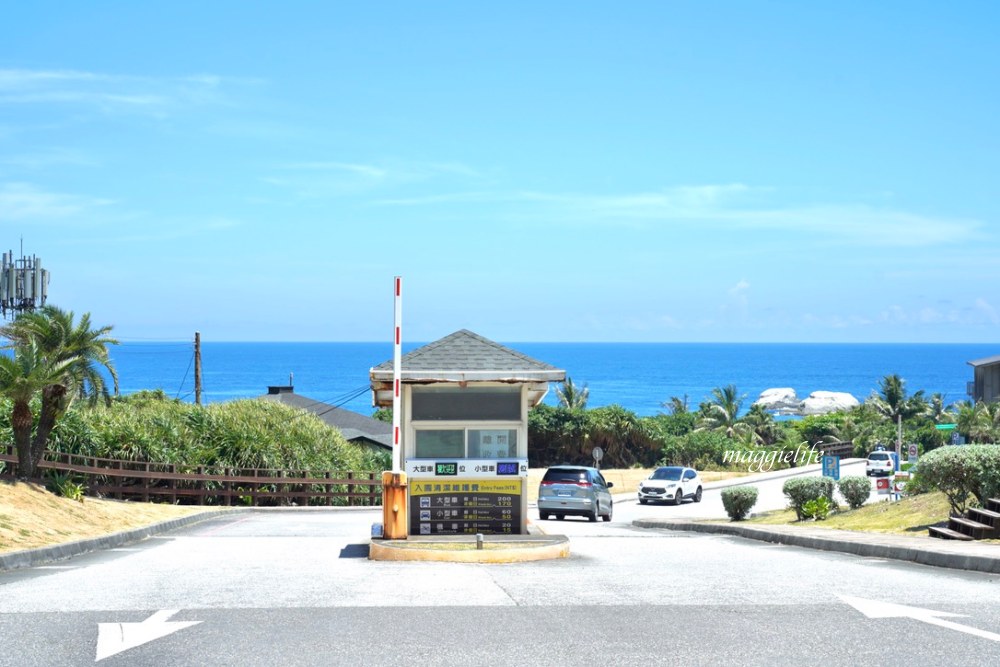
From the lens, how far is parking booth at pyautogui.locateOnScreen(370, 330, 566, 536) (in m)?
16.3

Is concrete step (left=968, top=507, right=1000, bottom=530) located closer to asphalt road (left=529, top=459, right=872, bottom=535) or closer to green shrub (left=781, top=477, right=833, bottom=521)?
green shrub (left=781, top=477, right=833, bottom=521)

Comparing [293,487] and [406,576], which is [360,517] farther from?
[406,576]

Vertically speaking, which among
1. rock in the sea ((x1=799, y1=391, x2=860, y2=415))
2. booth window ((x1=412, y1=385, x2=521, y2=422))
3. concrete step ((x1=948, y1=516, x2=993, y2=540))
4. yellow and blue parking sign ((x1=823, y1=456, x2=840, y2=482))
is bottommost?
concrete step ((x1=948, y1=516, x2=993, y2=540))

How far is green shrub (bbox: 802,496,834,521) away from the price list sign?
35.2ft

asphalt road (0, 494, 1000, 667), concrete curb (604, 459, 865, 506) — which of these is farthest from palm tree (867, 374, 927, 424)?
asphalt road (0, 494, 1000, 667)

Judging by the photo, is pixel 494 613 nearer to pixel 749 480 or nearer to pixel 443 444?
pixel 443 444

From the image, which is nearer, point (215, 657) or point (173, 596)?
point (215, 657)

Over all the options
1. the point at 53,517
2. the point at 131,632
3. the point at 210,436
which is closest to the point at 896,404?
the point at 210,436

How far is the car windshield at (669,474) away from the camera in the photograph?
48.6 metres

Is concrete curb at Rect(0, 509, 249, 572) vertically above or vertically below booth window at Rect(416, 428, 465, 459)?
below

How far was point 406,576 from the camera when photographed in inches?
476

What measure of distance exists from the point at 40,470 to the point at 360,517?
9.07 metres

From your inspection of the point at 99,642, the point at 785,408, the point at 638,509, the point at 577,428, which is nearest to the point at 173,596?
the point at 99,642

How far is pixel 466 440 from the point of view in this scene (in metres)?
16.6
